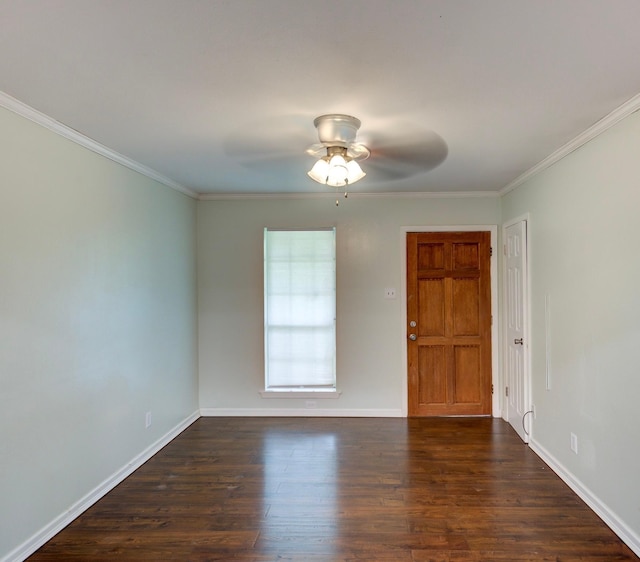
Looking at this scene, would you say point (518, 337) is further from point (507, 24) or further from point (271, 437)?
point (507, 24)

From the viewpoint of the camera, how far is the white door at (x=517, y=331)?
12.2ft

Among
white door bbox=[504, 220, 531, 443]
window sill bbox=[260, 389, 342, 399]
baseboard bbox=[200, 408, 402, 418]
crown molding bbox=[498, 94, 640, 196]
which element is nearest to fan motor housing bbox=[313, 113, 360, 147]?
crown molding bbox=[498, 94, 640, 196]

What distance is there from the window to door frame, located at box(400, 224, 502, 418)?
752 mm

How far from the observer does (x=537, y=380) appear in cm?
350

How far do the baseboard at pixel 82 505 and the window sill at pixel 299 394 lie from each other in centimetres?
103

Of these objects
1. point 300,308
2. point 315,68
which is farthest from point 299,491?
point 315,68

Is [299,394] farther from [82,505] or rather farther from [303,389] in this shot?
[82,505]

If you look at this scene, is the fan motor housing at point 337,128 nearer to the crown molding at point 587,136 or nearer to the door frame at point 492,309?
the crown molding at point 587,136

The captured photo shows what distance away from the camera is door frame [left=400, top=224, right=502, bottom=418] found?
4477mm

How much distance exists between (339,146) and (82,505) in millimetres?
2764

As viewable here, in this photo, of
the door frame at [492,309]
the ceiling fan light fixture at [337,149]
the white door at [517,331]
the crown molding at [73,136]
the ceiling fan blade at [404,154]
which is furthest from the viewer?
the door frame at [492,309]

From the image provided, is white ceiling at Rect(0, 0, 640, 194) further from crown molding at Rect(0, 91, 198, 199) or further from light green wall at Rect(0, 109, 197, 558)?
light green wall at Rect(0, 109, 197, 558)

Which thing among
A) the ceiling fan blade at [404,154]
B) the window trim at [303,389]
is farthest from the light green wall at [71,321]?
the ceiling fan blade at [404,154]

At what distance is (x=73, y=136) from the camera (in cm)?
260
